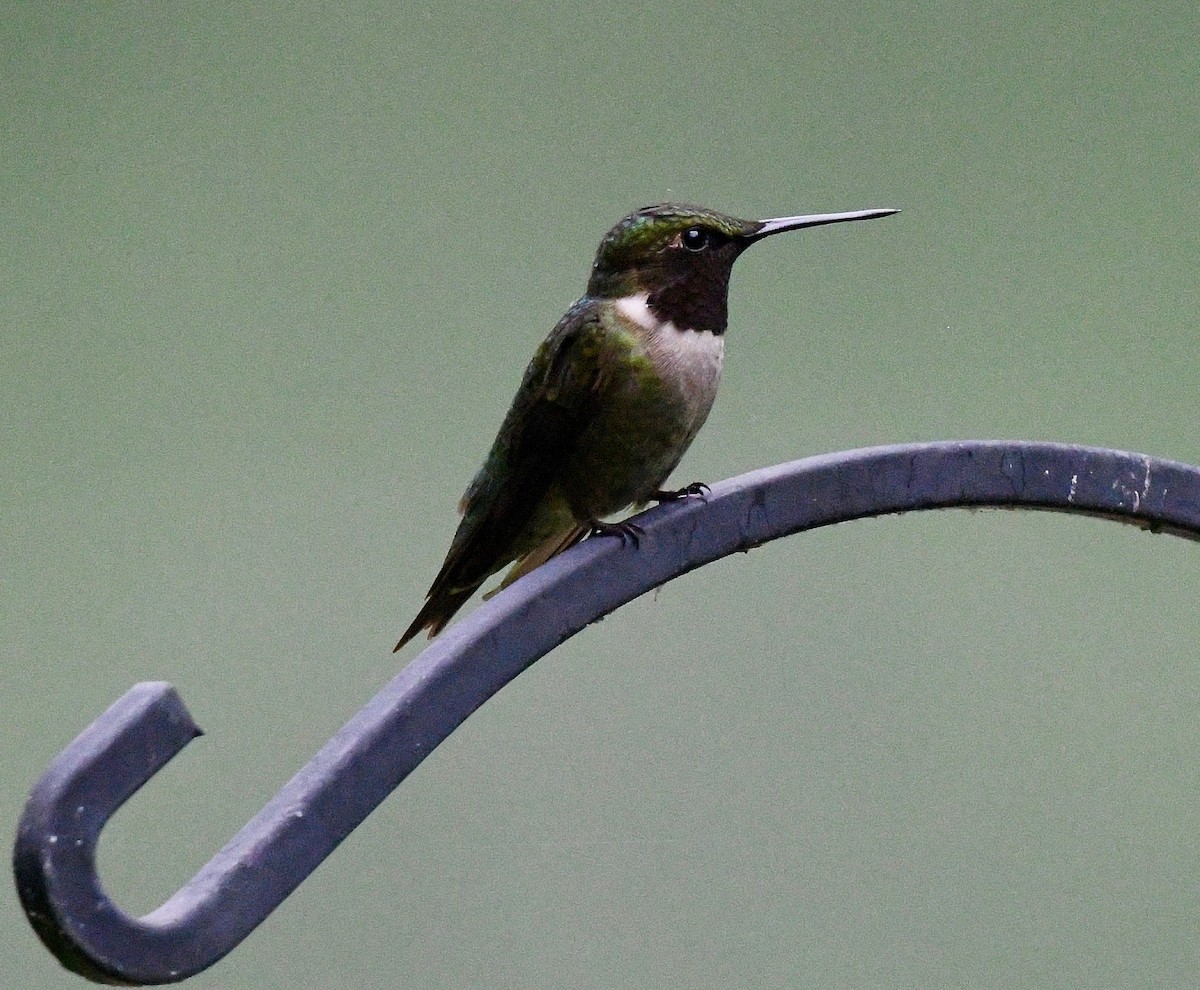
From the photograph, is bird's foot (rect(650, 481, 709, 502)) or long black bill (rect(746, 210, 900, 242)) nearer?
long black bill (rect(746, 210, 900, 242))

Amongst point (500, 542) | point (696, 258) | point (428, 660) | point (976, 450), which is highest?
point (696, 258)

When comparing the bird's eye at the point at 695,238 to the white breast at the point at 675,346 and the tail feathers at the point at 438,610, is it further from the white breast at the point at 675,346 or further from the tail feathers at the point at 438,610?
the tail feathers at the point at 438,610

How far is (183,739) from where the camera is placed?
2.04 feet

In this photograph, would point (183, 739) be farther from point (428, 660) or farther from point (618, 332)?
point (618, 332)

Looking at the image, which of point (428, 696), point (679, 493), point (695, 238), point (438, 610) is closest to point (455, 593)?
point (438, 610)

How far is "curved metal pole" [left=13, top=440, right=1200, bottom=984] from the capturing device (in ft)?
1.97

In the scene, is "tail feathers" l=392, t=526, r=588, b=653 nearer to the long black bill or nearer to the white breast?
the white breast

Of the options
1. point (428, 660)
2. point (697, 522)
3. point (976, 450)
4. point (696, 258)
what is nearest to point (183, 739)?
point (428, 660)

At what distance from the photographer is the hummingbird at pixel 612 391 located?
4.13 ft

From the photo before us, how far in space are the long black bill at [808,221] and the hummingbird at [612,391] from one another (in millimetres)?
59

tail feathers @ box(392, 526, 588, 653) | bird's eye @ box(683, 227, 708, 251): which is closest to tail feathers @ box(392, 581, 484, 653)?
tail feathers @ box(392, 526, 588, 653)

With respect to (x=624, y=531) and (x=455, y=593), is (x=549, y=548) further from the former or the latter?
(x=624, y=531)

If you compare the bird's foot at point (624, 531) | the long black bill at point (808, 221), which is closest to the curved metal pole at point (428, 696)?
the bird's foot at point (624, 531)

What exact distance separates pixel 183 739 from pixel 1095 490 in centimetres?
70
